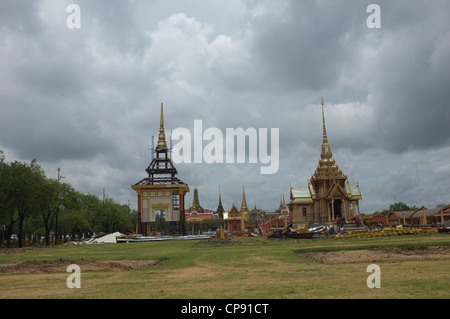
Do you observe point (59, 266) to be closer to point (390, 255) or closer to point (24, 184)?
point (390, 255)

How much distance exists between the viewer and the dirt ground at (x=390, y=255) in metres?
20.2

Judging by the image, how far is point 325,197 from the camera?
220 feet

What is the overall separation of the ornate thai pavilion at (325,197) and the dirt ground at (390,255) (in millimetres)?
42139

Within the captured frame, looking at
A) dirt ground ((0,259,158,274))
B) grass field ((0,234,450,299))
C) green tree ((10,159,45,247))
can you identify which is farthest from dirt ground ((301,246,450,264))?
green tree ((10,159,45,247))

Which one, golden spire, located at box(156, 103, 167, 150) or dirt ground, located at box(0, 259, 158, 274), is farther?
golden spire, located at box(156, 103, 167, 150)

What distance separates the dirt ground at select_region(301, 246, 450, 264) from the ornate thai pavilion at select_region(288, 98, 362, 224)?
138ft

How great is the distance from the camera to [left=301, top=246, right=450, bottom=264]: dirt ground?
20.2 metres

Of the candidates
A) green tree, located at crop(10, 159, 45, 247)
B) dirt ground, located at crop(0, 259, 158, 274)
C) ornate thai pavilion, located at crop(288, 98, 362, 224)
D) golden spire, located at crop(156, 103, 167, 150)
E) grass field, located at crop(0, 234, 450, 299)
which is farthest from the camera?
golden spire, located at crop(156, 103, 167, 150)

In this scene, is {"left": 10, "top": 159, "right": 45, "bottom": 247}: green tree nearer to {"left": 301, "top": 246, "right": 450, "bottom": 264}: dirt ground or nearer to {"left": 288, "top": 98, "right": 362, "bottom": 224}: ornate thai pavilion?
{"left": 301, "top": 246, "right": 450, "bottom": 264}: dirt ground

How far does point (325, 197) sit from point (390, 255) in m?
45.7

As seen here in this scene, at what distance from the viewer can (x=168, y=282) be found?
48.2ft

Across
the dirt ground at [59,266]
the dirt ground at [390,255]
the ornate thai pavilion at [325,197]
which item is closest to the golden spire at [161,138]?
the ornate thai pavilion at [325,197]
